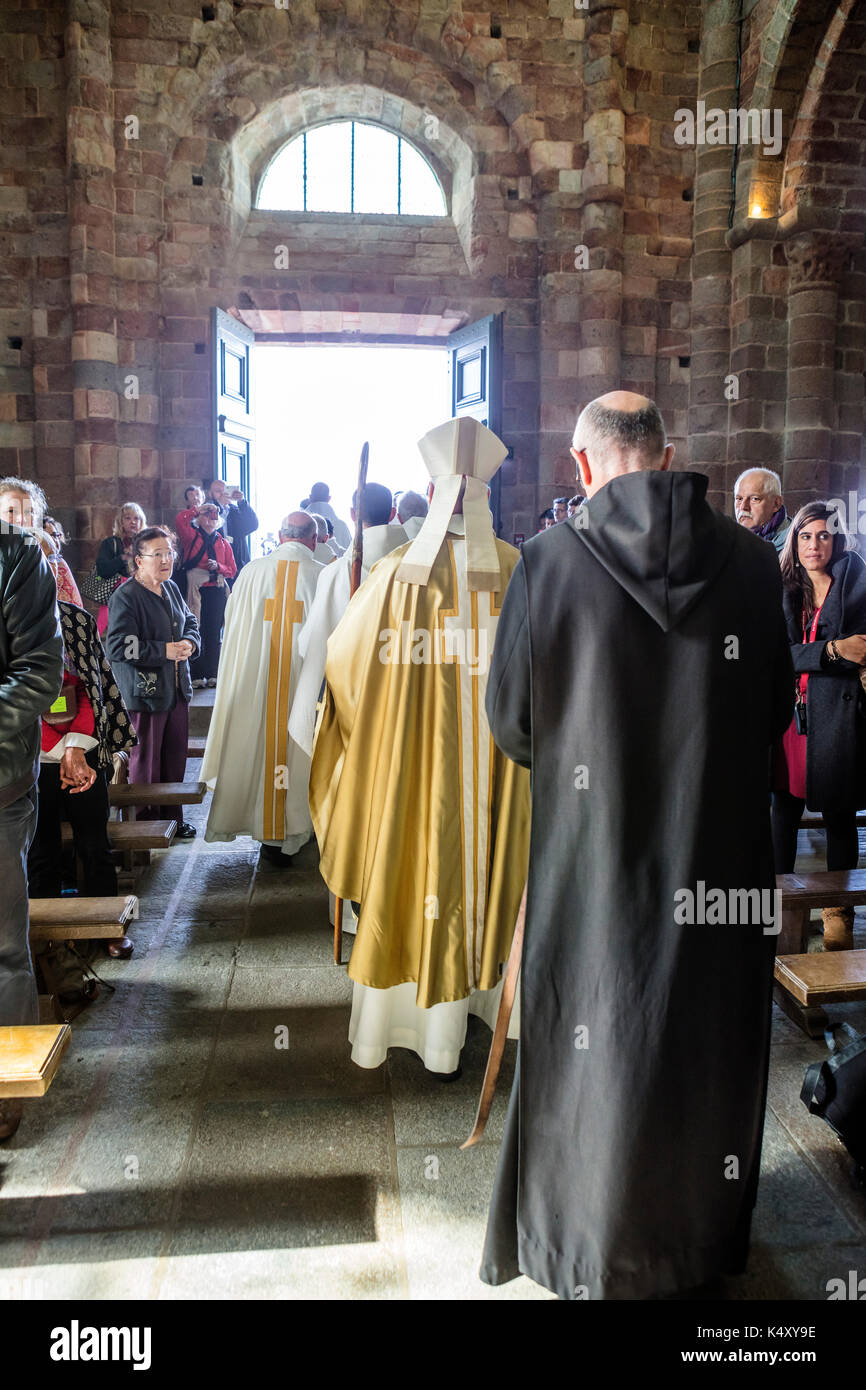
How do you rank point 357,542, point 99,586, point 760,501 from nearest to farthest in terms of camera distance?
1. point 357,542
2. point 760,501
3. point 99,586

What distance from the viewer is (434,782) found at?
8.95ft

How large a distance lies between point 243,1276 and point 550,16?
11.5 meters

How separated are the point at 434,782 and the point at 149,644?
102 inches

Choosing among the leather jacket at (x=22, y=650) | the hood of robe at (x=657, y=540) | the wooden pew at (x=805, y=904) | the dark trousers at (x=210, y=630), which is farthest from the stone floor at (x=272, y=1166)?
the dark trousers at (x=210, y=630)

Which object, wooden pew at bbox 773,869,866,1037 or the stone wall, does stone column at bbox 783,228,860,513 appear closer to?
the stone wall

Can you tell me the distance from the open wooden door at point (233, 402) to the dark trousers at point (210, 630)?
5.61ft

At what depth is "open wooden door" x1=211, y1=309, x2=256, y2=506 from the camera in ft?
32.7

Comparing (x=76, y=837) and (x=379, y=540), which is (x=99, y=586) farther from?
(x=379, y=540)

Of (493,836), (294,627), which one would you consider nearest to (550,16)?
(294,627)

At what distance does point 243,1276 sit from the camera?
79.6 inches

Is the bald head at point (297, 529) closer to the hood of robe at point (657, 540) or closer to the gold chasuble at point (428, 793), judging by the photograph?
the gold chasuble at point (428, 793)

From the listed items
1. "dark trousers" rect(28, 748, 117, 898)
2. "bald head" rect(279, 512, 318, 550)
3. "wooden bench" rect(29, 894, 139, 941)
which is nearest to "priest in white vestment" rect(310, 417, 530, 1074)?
"wooden bench" rect(29, 894, 139, 941)

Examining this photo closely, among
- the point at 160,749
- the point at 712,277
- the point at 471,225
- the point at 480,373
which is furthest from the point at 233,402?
the point at 160,749
